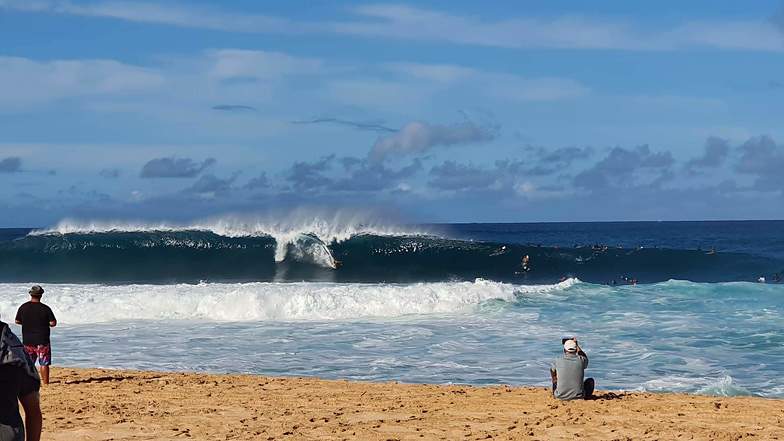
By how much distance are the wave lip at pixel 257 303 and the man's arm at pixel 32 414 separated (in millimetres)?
14589

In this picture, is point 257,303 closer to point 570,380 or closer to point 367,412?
point 367,412

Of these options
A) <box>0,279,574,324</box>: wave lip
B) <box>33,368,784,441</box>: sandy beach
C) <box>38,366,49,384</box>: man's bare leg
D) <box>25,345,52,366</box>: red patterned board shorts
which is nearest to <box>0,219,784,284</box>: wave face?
<box>0,279,574,324</box>: wave lip

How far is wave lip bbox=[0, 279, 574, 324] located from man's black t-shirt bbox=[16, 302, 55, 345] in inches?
332

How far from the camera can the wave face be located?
3220cm

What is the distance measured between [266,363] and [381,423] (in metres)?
5.06

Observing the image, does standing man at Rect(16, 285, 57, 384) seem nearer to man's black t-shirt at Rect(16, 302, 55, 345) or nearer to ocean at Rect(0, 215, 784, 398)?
man's black t-shirt at Rect(16, 302, 55, 345)

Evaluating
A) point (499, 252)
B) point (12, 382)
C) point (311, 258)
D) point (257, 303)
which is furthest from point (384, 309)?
point (499, 252)

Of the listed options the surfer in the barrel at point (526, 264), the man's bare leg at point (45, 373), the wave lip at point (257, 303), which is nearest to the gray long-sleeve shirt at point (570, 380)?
the man's bare leg at point (45, 373)

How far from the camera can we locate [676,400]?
32.6 feet

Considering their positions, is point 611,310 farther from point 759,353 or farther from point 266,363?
point 266,363

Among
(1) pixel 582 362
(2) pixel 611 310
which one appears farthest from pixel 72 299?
(1) pixel 582 362

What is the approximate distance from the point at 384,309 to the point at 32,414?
15.8 metres

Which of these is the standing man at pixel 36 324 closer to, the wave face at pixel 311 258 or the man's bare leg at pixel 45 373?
the man's bare leg at pixel 45 373

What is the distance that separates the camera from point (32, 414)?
4.28 metres
